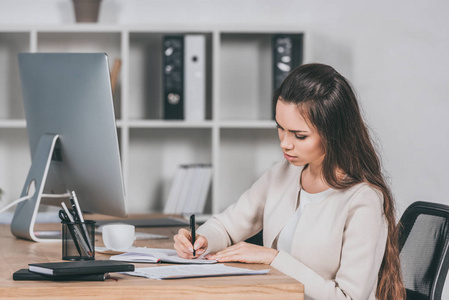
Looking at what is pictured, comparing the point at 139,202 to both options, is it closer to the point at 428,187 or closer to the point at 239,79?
the point at 239,79

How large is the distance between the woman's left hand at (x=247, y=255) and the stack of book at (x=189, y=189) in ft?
5.64

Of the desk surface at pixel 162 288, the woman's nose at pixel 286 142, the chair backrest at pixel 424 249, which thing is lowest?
the chair backrest at pixel 424 249

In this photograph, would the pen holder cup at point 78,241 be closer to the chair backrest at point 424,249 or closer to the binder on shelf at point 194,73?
the chair backrest at point 424,249

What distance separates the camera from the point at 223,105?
3395 mm

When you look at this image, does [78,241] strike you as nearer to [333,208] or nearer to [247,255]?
[247,255]

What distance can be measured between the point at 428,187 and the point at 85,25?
1748 millimetres

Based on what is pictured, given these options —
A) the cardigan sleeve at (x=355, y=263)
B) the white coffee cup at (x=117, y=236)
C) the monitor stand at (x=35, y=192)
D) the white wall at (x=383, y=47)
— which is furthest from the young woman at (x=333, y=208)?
the white wall at (x=383, y=47)

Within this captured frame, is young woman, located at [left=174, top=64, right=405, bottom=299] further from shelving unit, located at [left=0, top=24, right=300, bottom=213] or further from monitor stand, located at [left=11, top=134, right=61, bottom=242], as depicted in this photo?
shelving unit, located at [left=0, top=24, right=300, bottom=213]

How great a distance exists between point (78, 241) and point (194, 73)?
5.53 feet

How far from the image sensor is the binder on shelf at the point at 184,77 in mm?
3090

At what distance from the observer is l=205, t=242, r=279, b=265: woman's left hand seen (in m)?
1.45

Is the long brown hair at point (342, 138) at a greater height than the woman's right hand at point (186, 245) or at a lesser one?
greater

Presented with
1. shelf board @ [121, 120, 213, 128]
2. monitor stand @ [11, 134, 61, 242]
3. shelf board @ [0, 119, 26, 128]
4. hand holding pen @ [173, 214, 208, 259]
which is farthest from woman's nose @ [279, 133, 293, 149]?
shelf board @ [0, 119, 26, 128]

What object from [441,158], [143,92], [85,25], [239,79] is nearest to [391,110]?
[441,158]
